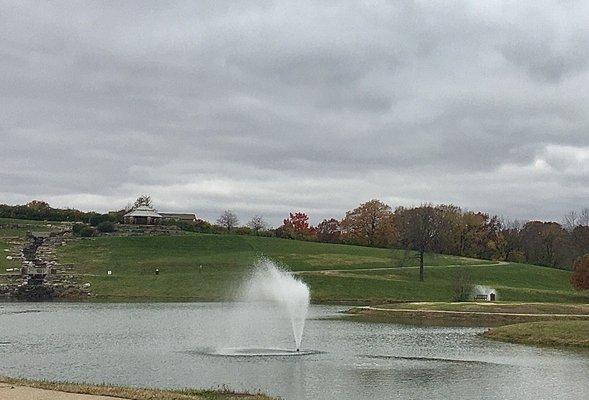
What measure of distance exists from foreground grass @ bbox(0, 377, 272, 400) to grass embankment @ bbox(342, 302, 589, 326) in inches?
1539

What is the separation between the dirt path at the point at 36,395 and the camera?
72.4ft

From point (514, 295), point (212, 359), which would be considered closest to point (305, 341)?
point (212, 359)

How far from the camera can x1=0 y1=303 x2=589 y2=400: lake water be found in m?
29.5

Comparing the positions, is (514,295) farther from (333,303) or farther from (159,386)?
(159,386)

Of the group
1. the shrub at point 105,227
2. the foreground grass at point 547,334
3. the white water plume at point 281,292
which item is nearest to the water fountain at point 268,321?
the white water plume at point 281,292

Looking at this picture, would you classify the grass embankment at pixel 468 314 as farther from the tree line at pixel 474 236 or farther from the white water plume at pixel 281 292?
the tree line at pixel 474 236

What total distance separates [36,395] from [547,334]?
34.8 metres

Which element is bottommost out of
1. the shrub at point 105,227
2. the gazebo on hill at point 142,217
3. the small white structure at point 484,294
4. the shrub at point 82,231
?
the small white structure at point 484,294

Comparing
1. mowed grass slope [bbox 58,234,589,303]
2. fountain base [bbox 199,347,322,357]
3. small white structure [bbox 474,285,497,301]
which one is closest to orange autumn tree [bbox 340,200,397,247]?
mowed grass slope [bbox 58,234,589,303]

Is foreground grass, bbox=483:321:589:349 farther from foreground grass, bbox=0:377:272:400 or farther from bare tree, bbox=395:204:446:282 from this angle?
bare tree, bbox=395:204:446:282

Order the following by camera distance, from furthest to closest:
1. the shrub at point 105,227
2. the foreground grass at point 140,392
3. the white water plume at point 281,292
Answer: the shrub at point 105,227 < the white water plume at point 281,292 < the foreground grass at point 140,392

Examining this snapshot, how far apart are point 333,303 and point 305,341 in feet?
142

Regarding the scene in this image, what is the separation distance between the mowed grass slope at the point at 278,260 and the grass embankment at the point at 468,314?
653 inches

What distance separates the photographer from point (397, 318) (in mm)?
67875
